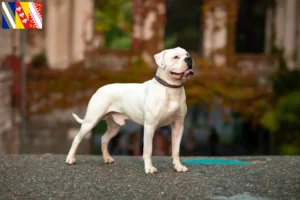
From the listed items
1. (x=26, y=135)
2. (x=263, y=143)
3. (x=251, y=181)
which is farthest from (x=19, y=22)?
(x=263, y=143)

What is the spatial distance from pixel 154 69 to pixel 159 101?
1657 centimetres


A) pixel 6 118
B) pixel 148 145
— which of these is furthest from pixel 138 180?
pixel 6 118

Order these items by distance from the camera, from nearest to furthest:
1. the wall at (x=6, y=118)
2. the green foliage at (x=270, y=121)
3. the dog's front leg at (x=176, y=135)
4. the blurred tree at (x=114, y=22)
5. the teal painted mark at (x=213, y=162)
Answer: the dog's front leg at (x=176, y=135)
the teal painted mark at (x=213, y=162)
the wall at (x=6, y=118)
the green foliage at (x=270, y=121)
the blurred tree at (x=114, y=22)

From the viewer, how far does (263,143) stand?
2855 centimetres

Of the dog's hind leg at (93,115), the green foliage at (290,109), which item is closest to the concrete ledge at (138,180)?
the dog's hind leg at (93,115)

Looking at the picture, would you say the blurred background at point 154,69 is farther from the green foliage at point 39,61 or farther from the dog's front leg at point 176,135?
the dog's front leg at point 176,135

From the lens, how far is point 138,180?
10.5 meters

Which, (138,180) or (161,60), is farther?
(161,60)

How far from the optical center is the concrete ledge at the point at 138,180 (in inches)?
380

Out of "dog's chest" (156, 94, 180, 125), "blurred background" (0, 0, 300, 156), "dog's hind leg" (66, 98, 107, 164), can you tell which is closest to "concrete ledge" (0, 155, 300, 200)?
"dog's hind leg" (66, 98, 107, 164)

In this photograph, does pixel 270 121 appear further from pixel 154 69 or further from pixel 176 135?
pixel 176 135

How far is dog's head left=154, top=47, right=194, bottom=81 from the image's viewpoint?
10.8 meters

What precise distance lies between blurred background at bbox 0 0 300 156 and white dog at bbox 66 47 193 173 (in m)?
14.8

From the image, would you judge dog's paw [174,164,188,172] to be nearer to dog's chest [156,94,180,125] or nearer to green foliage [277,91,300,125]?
dog's chest [156,94,180,125]
